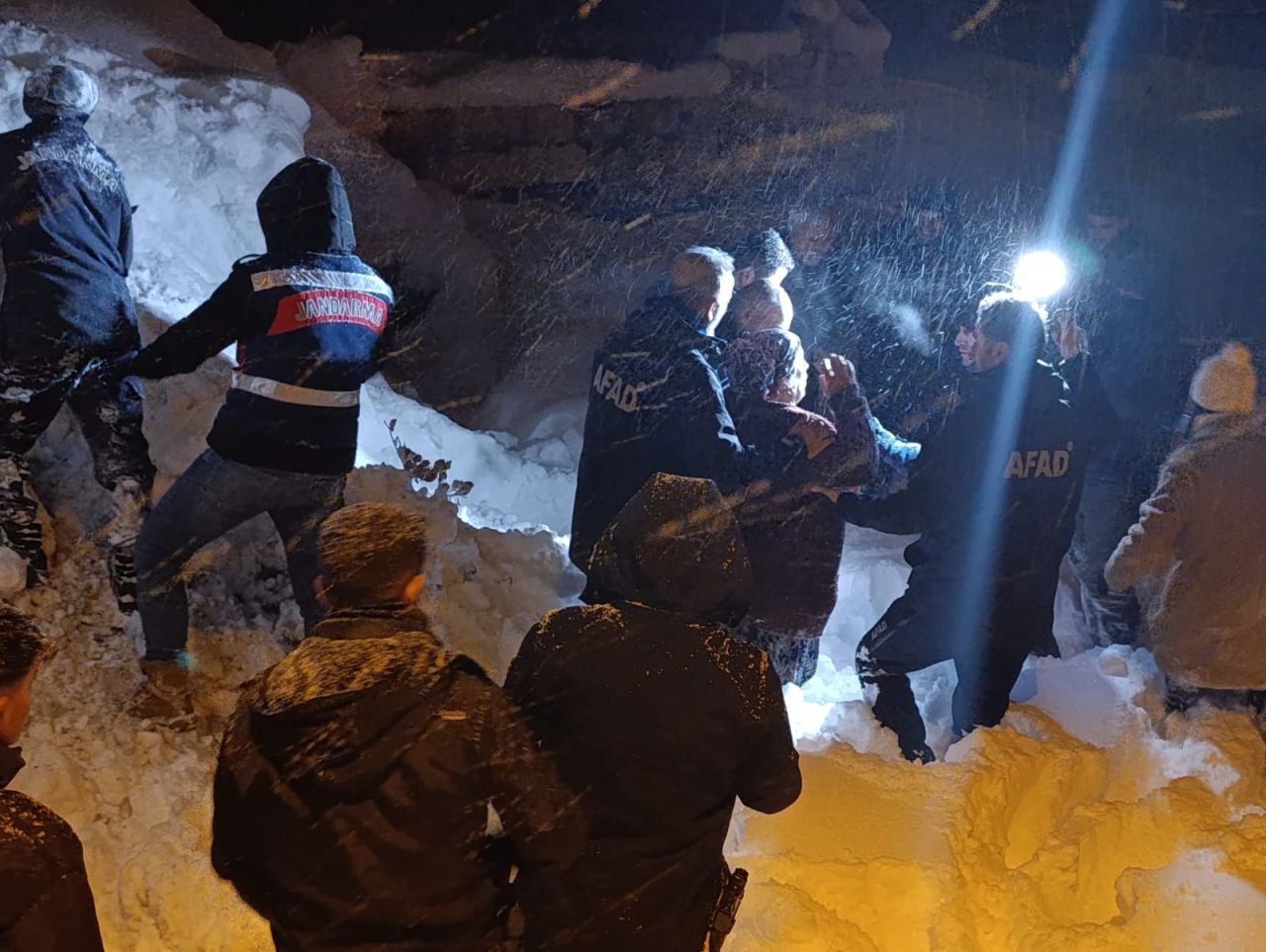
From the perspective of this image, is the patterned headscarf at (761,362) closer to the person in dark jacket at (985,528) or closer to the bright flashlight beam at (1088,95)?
the person in dark jacket at (985,528)

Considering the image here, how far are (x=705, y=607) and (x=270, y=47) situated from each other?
655cm

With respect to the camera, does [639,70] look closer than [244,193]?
No

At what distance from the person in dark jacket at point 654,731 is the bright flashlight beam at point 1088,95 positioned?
22.2 feet

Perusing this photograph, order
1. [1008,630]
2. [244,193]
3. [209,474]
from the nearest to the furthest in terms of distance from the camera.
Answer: [209,474] < [1008,630] < [244,193]

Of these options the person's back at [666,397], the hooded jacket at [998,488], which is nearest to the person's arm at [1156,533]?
the hooded jacket at [998,488]

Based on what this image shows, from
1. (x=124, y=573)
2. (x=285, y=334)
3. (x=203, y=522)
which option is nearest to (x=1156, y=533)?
(x=285, y=334)

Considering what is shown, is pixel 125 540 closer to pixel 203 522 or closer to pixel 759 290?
pixel 203 522

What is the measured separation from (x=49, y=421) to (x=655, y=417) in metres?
2.41

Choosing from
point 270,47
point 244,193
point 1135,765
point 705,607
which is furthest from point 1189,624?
point 270,47

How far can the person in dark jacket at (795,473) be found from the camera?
3396mm

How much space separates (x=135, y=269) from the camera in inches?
175

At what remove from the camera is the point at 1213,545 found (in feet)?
12.1

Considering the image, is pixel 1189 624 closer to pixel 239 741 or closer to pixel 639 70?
pixel 239 741

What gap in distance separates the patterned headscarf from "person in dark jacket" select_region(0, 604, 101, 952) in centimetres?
245
